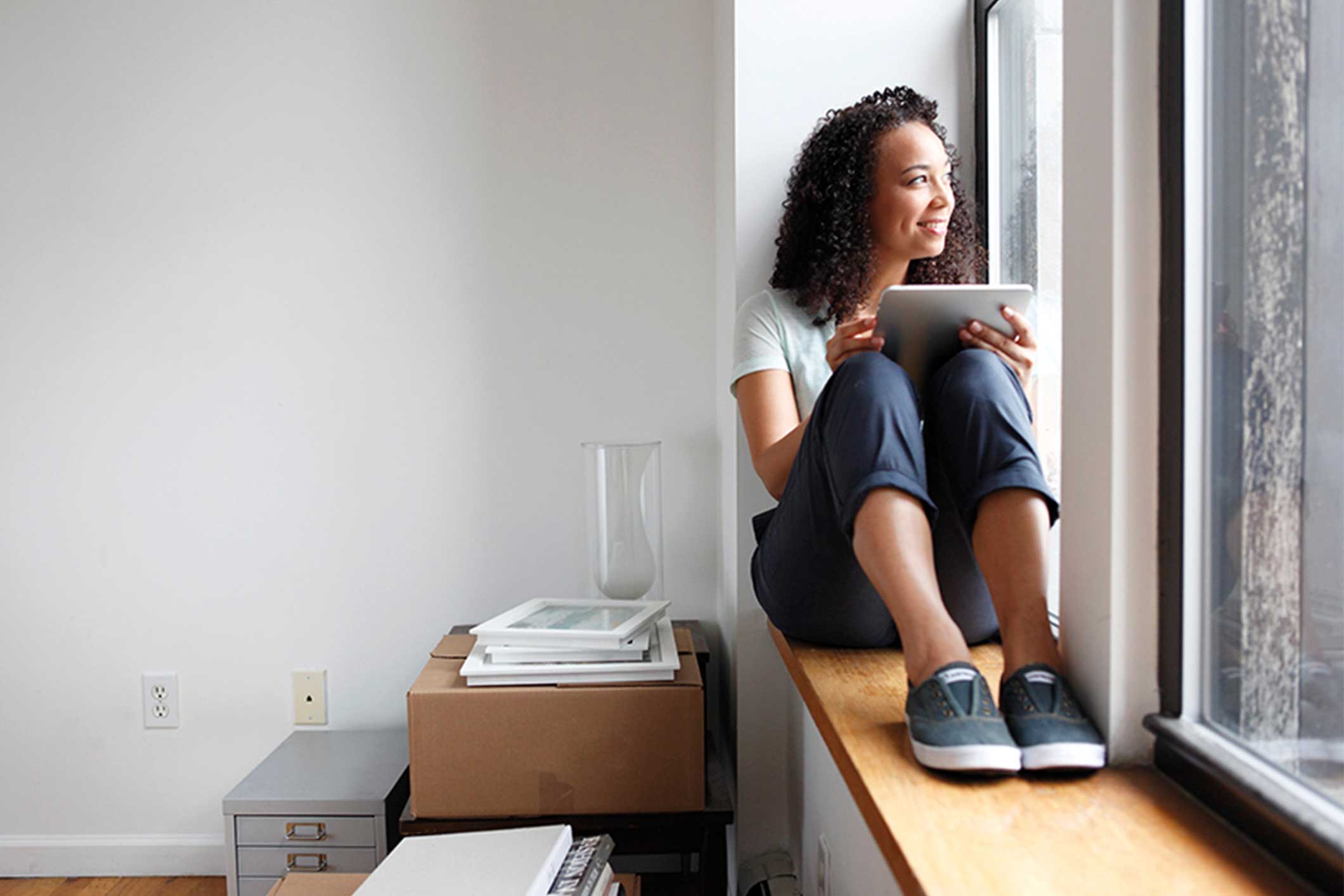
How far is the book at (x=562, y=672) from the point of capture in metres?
1.47

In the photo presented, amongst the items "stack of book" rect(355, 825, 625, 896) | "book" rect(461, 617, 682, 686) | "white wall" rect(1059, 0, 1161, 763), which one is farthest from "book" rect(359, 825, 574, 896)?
"white wall" rect(1059, 0, 1161, 763)

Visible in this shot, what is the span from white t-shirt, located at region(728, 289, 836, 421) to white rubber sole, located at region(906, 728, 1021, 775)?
2.46 feet

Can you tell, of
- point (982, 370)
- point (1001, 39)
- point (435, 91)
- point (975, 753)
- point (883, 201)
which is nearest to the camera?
point (975, 753)

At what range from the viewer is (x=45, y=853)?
79.6 inches

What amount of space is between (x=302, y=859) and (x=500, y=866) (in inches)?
25.2

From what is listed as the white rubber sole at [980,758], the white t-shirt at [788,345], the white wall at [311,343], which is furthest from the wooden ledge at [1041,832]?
the white wall at [311,343]

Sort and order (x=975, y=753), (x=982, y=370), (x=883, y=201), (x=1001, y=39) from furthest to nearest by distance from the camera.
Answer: (x=1001, y=39) → (x=883, y=201) → (x=982, y=370) → (x=975, y=753)

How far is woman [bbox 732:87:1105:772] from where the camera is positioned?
87 centimetres

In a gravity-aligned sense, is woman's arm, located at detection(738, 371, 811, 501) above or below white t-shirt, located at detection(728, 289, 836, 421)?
below

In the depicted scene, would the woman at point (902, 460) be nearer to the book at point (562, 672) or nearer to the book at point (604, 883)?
the book at point (562, 672)

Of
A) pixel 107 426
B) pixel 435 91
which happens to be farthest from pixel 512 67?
pixel 107 426

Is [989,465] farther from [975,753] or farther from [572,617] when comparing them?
[572,617]

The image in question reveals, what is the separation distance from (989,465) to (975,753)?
0.30m

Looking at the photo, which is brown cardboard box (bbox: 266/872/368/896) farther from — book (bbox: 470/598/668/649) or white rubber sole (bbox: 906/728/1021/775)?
white rubber sole (bbox: 906/728/1021/775)
